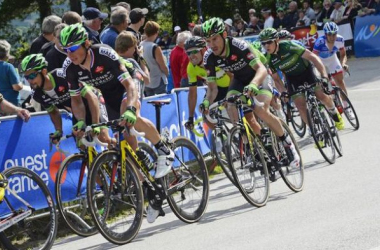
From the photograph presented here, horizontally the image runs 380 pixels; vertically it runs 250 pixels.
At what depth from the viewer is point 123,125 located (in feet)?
27.0

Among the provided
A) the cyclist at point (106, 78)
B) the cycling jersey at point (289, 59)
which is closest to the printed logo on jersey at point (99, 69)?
the cyclist at point (106, 78)

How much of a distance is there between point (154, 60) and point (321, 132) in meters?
2.89

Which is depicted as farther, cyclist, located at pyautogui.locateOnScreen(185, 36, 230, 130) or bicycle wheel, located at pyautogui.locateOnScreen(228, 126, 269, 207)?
cyclist, located at pyautogui.locateOnScreen(185, 36, 230, 130)

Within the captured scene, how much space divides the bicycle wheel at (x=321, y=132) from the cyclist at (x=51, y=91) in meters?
3.76

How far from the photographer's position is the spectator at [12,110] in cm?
952

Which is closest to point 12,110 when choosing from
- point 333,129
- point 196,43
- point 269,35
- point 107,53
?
point 107,53

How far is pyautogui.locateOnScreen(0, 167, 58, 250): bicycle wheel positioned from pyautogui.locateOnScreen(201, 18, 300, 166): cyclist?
2.43 m

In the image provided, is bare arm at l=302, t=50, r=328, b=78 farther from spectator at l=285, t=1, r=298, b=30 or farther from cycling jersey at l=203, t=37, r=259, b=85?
spectator at l=285, t=1, r=298, b=30

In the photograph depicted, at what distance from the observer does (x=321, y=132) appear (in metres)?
12.3

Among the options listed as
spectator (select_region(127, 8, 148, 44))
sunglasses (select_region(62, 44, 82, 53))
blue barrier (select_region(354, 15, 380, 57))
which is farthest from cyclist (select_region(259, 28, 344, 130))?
blue barrier (select_region(354, 15, 380, 57))

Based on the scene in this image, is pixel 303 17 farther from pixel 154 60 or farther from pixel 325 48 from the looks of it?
pixel 154 60

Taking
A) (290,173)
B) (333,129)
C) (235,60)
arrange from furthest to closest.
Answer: (333,129) < (290,173) < (235,60)

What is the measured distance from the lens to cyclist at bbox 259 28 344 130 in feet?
42.8

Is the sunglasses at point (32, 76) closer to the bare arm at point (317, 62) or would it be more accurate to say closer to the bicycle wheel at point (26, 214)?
the bicycle wheel at point (26, 214)
